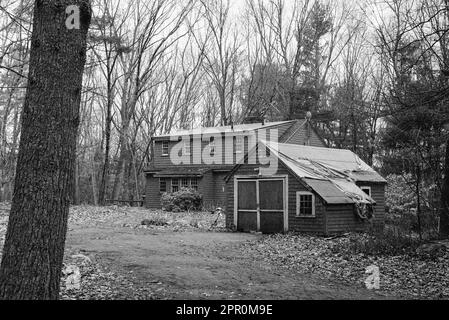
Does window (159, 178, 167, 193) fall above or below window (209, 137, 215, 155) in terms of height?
below

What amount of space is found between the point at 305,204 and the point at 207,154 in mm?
16907

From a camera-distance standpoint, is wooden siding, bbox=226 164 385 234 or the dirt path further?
wooden siding, bbox=226 164 385 234

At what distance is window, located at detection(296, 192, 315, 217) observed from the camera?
16.0 meters

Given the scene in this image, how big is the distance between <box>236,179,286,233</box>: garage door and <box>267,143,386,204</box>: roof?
1014 millimetres

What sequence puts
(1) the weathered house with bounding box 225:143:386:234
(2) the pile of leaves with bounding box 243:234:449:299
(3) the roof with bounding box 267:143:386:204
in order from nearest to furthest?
(2) the pile of leaves with bounding box 243:234:449:299, (1) the weathered house with bounding box 225:143:386:234, (3) the roof with bounding box 267:143:386:204

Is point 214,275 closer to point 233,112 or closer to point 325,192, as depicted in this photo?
point 325,192

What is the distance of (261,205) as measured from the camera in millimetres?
17375

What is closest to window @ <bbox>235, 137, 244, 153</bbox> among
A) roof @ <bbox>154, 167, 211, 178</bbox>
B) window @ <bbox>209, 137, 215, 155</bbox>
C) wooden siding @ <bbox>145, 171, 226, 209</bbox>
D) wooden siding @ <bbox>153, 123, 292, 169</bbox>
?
wooden siding @ <bbox>153, 123, 292, 169</bbox>

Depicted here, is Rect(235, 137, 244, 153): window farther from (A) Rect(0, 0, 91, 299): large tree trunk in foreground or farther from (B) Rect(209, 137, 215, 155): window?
(A) Rect(0, 0, 91, 299): large tree trunk in foreground

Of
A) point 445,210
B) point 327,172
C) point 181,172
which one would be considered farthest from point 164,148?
point 445,210

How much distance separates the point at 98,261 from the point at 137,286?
2693mm

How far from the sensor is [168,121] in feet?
142

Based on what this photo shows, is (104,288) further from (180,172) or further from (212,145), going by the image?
(212,145)
